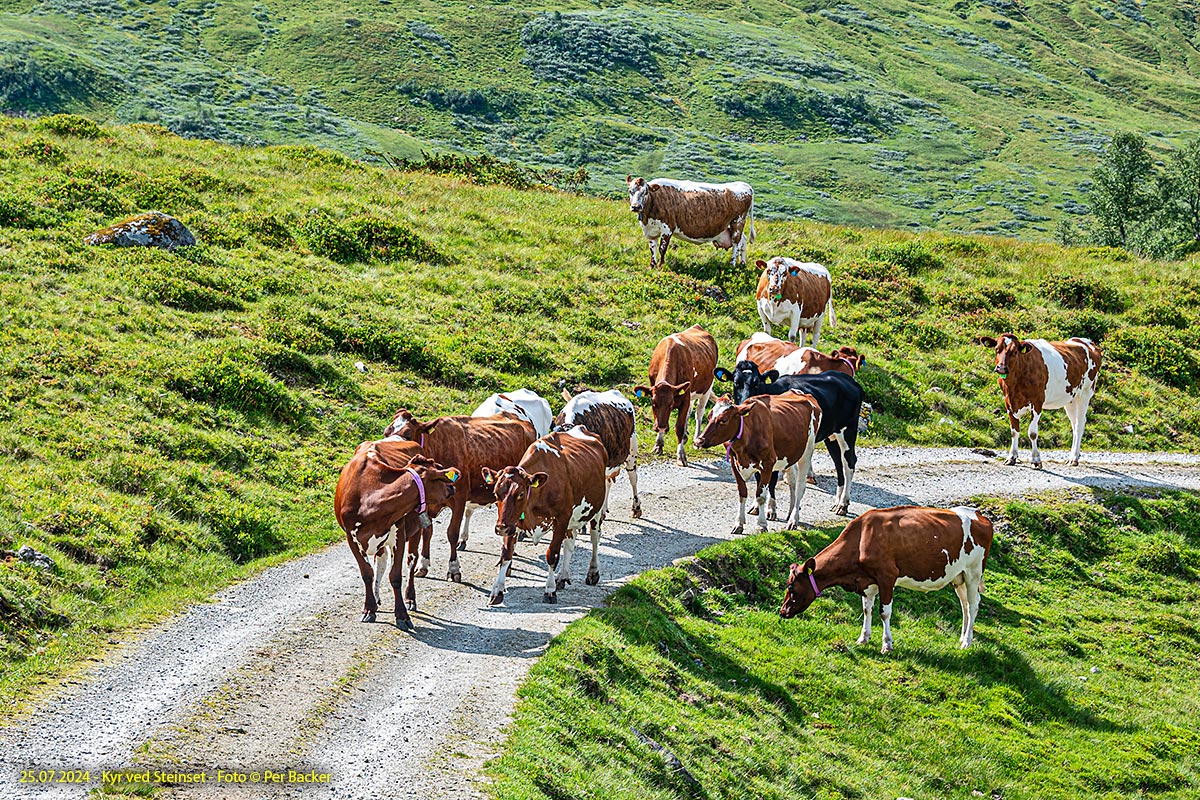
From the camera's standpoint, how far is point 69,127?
41.2 meters

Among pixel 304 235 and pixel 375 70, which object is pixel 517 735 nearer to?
pixel 304 235

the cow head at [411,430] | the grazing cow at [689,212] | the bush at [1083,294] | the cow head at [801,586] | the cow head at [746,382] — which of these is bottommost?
the cow head at [801,586]

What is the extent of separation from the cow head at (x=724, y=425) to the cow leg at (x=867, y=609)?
12.7 feet

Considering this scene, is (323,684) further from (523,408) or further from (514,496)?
(523,408)

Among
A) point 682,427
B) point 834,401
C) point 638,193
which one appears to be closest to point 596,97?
point 638,193

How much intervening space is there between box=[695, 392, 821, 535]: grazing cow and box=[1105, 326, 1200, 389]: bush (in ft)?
68.3

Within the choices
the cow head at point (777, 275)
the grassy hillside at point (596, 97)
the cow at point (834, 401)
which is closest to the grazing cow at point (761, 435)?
the cow at point (834, 401)

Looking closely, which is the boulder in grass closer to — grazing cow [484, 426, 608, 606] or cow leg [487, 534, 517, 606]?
grazing cow [484, 426, 608, 606]

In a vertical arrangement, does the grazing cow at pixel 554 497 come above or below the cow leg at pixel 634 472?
above

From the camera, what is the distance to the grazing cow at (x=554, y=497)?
16656 millimetres

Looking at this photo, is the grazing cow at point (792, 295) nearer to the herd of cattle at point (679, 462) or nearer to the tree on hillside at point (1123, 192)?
the herd of cattle at point (679, 462)

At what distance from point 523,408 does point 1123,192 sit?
84548 mm

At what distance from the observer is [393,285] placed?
34.1 m

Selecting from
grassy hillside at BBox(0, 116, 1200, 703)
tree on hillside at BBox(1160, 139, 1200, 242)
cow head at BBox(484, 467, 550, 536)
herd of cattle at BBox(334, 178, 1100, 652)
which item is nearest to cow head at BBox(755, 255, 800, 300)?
grassy hillside at BBox(0, 116, 1200, 703)
